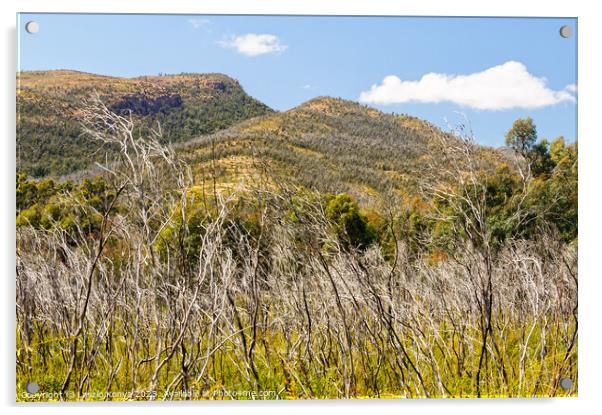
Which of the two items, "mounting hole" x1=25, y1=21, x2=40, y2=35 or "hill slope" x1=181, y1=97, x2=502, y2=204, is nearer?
"mounting hole" x1=25, y1=21, x2=40, y2=35

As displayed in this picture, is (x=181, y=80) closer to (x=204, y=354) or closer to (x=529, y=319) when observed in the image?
(x=204, y=354)

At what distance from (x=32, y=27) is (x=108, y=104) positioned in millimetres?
612

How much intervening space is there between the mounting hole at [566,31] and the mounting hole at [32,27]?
3143mm

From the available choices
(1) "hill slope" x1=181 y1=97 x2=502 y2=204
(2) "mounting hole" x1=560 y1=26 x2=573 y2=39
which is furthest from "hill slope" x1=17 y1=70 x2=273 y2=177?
(2) "mounting hole" x1=560 y1=26 x2=573 y2=39

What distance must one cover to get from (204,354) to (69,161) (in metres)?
1.36

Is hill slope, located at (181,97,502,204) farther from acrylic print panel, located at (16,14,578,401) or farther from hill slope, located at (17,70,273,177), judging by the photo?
hill slope, located at (17,70,273,177)

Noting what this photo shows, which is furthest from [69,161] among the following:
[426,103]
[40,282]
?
[426,103]

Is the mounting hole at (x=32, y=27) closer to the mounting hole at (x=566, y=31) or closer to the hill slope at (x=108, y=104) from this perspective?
the hill slope at (x=108, y=104)

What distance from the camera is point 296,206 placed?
11.2 ft

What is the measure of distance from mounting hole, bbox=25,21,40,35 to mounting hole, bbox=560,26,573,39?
10.3 ft

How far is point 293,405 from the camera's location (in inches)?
133

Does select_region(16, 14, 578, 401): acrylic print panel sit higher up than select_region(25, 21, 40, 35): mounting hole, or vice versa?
select_region(25, 21, 40, 35): mounting hole

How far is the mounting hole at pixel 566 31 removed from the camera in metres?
3.62

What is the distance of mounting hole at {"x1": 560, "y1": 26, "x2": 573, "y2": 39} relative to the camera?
143 inches
